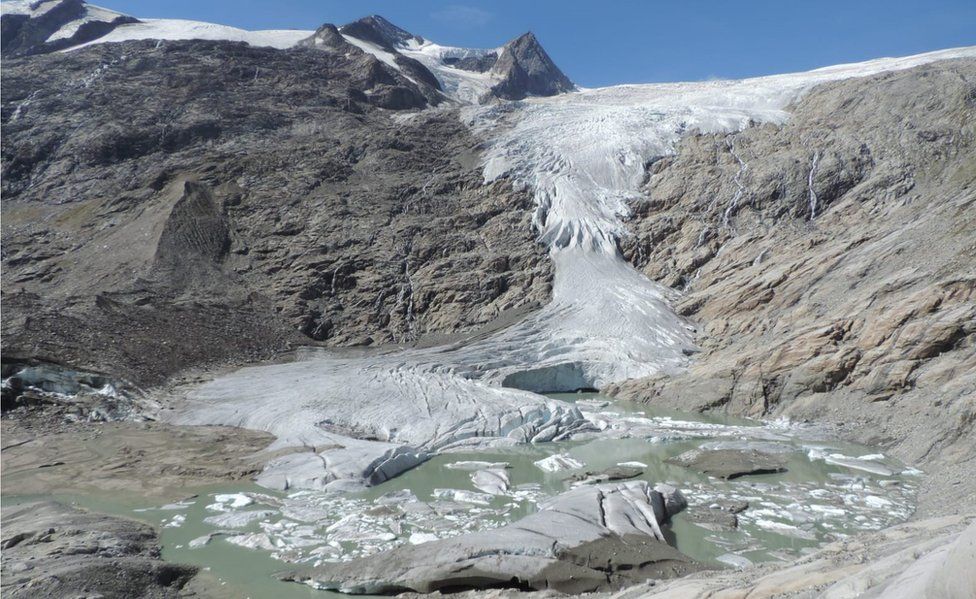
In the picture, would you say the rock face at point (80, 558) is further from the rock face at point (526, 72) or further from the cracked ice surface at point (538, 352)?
the rock face at point (526, 72)

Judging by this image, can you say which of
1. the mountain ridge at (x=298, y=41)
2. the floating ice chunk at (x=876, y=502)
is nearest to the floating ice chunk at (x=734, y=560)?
the floating ice chunk at (x=876, y=502)

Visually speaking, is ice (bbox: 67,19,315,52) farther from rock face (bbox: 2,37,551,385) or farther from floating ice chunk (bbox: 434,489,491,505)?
floating ice chunk (bbox: 434,489,491,505)

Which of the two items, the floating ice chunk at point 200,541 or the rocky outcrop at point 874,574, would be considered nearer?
the rocky outcrop at point 874,574

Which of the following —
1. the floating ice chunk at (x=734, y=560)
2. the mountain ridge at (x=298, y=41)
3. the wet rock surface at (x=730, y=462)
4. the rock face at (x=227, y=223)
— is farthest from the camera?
the mountain ridge at (x=298, y=41)

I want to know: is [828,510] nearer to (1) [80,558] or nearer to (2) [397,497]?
(2) [397,497]

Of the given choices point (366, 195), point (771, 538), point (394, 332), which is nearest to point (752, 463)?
point (771, 538)

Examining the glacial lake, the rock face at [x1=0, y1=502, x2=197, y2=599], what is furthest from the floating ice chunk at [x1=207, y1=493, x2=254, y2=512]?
the rock face at [x1=0, y1=502, x2=197, y2=599]

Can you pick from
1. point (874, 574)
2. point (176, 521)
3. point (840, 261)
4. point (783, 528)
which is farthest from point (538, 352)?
point (874, 574)

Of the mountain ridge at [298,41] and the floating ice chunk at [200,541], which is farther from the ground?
the mountain ridge at [298,41]
